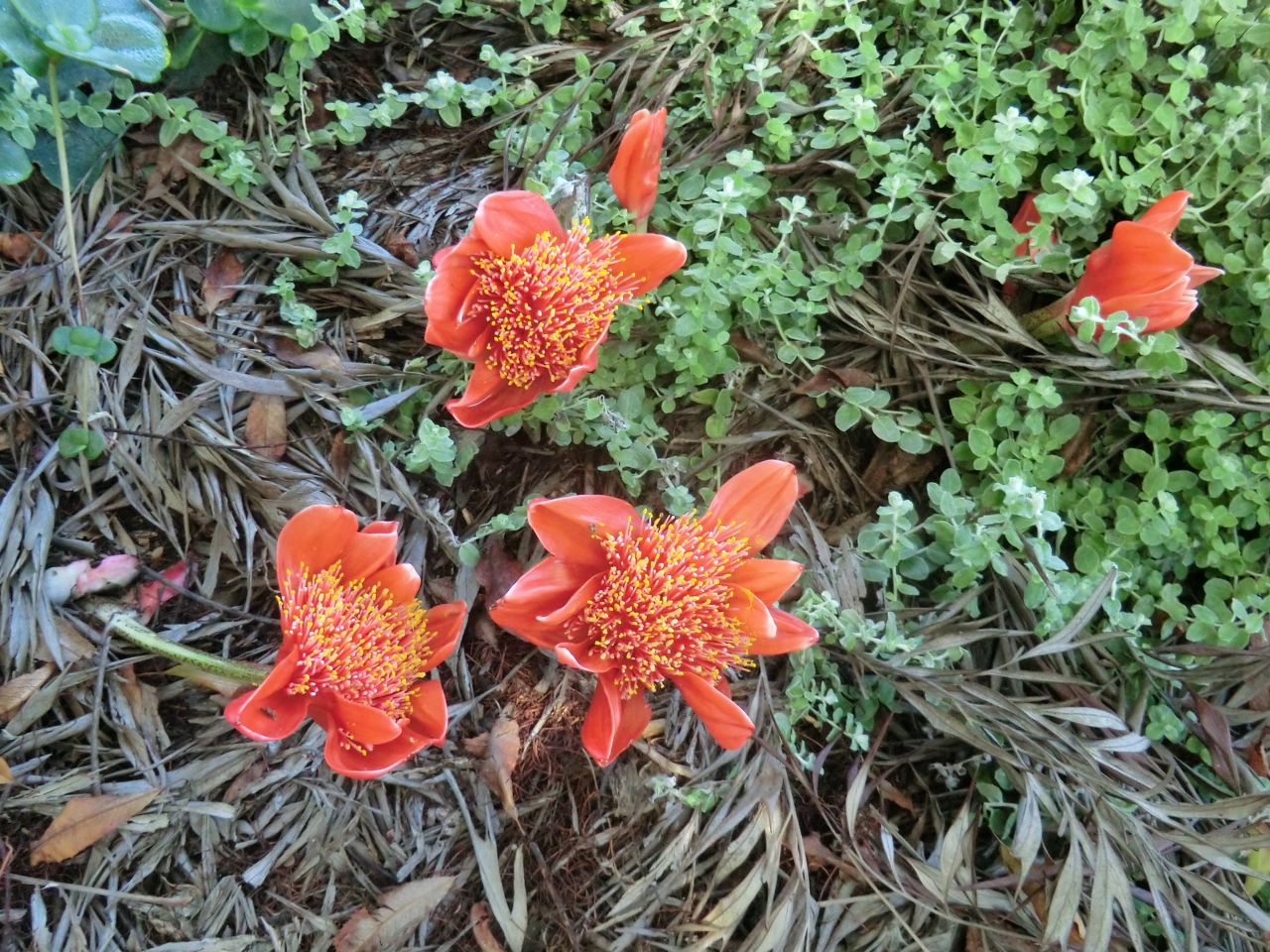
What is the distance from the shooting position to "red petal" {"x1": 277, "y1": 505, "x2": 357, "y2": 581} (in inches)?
46.4

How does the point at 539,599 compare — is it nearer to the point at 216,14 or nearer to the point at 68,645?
the point at 68,645

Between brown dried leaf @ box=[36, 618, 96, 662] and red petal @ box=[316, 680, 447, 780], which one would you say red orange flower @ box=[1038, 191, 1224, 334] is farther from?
brown dried leaf @ box=[36, 618, 96, 662]

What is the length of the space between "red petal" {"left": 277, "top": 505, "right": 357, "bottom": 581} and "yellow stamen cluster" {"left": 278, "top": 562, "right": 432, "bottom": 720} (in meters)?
0.01

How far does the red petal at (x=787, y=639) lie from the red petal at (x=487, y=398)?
50cm

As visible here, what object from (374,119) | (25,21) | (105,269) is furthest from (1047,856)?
(25,21)

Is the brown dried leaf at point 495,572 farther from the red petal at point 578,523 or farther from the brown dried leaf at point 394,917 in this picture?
the brown dried leaf at point 394,917

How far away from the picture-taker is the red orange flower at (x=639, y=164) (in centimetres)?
A: 132

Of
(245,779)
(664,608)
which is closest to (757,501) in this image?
(664,608)

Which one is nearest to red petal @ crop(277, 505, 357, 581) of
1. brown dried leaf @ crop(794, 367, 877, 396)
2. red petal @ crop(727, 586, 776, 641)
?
red petal @ crop(727, 586, 776, 641)

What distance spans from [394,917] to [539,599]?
555 millimetres

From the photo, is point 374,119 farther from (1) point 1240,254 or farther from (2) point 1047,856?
(2) point 1047,856

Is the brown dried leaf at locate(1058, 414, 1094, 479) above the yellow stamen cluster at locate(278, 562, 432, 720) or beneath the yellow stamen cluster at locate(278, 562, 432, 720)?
beneath

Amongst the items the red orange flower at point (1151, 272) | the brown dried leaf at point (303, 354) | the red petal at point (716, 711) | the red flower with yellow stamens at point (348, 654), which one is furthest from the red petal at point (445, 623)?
the red orange flower at point (1151, 272)

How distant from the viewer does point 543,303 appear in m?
1.28
